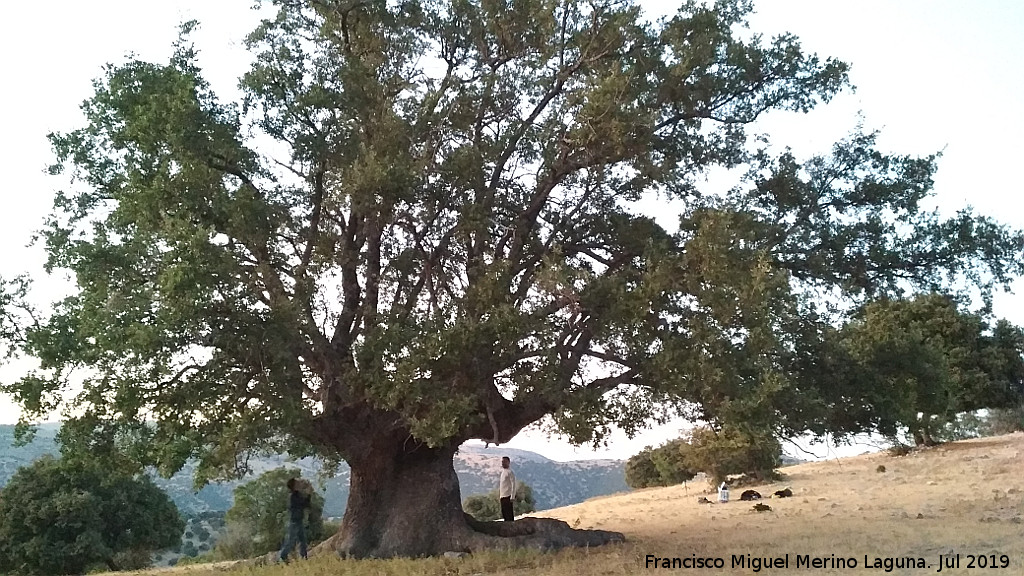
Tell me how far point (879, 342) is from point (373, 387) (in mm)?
8646

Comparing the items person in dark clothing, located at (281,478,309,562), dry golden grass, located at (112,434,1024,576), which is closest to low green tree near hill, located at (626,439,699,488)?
dry golden grass, located at (112,434,1024,576)

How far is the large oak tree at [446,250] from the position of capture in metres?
10.8

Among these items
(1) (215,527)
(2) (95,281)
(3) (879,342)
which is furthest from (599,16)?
(1) (215,527)

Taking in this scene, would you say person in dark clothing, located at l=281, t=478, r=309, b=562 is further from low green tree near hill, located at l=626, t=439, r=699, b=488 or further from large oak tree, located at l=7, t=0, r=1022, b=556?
low green tree near hill, located at l=626, t=439, r=699, b=488

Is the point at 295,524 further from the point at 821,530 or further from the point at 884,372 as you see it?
the point at 884,372

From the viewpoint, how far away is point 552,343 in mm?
12008

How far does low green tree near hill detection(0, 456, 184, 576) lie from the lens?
24125 millimetres

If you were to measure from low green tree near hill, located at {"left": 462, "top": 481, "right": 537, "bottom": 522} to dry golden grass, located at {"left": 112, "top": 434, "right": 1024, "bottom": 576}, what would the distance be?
23.8ft

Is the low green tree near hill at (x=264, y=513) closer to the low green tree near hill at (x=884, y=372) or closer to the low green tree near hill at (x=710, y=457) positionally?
the low green tree near hill at (x=710, y=457)

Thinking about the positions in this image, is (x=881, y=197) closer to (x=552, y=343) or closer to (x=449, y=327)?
(x=552, y=343)

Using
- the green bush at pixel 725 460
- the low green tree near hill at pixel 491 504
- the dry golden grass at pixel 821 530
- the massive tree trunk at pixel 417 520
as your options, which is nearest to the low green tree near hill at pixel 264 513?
the dry golden grass at pixel 821 530

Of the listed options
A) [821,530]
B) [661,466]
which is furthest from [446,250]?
[661,466]

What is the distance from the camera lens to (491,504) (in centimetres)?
3541

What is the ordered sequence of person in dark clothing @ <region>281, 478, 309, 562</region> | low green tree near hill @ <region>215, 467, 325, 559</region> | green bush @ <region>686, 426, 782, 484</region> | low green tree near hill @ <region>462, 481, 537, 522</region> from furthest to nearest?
low green tree near hill @ <region>462, 481, 537, 522</region> < green bush @ <region>686, 426, 782, 484</region> < low green tree near hill @ <region>215, 467, 325, 559</region> < person in dark clothing @ <region>281, 478, 309, 562</region>
